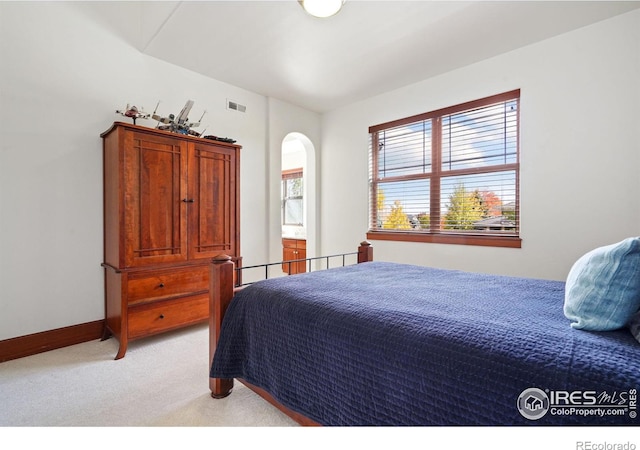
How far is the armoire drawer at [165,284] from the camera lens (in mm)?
2436

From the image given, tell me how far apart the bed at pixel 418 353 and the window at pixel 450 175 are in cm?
143

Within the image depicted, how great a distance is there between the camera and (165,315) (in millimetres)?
2600

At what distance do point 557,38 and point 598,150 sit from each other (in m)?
1.03

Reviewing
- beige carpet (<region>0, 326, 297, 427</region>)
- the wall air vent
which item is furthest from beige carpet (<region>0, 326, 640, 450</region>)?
the wall air vent

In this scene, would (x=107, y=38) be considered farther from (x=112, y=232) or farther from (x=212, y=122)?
(x=112, y=232)

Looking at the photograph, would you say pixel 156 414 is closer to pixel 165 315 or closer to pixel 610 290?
pixel 165 315

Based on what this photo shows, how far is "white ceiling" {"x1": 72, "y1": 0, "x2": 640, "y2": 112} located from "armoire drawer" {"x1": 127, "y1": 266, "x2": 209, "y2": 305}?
6.69 feet

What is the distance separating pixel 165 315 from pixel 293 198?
12.5 feet

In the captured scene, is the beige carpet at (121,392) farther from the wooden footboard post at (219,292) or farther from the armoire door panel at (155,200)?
the armoire door panel at (155,200)

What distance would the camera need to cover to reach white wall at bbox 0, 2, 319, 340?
7.62ft

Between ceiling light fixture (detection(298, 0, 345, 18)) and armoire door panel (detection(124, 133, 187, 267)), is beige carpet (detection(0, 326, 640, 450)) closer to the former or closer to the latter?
armoire door panel (detection(124, 133, 187, 267))

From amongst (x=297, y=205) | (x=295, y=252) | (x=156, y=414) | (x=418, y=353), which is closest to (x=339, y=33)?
(x=418, y=353)

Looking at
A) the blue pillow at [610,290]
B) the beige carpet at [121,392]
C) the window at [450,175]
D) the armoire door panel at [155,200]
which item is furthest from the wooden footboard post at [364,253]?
the blue pillow at [610,290]
